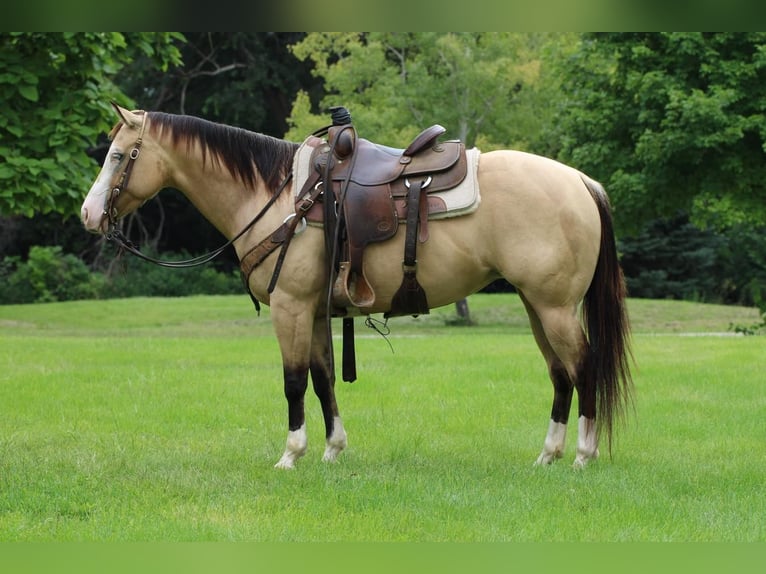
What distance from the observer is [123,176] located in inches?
251

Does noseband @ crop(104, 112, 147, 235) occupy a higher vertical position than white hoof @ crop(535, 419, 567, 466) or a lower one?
higher

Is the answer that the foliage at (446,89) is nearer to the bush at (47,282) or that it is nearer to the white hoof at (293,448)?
the bush at (47,282)

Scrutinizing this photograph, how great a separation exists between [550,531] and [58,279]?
86.2 ft

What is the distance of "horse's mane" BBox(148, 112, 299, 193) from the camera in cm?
650

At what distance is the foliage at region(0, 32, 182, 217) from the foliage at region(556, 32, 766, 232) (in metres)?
10.4

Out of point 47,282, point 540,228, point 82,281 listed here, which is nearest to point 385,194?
point 540,228

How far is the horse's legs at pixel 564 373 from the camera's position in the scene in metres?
6.18

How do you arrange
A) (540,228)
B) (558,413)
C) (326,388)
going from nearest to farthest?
(540,228)
(558,413)
(326,388)

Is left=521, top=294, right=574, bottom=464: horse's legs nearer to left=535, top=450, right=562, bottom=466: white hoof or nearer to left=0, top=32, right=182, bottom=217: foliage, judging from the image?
left=535, top=450, right=562, bottom=466: white hoof

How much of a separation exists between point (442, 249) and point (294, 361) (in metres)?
1.24

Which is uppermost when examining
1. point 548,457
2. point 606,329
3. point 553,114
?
point 553,114

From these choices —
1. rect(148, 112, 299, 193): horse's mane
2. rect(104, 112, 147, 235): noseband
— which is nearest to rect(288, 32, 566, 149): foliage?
rect(148, 112, 299, 193): horse's mane

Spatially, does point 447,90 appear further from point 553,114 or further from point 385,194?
point 385,194

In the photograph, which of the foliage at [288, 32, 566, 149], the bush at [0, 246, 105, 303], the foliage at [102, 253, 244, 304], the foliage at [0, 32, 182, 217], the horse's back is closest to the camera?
the horse's back
